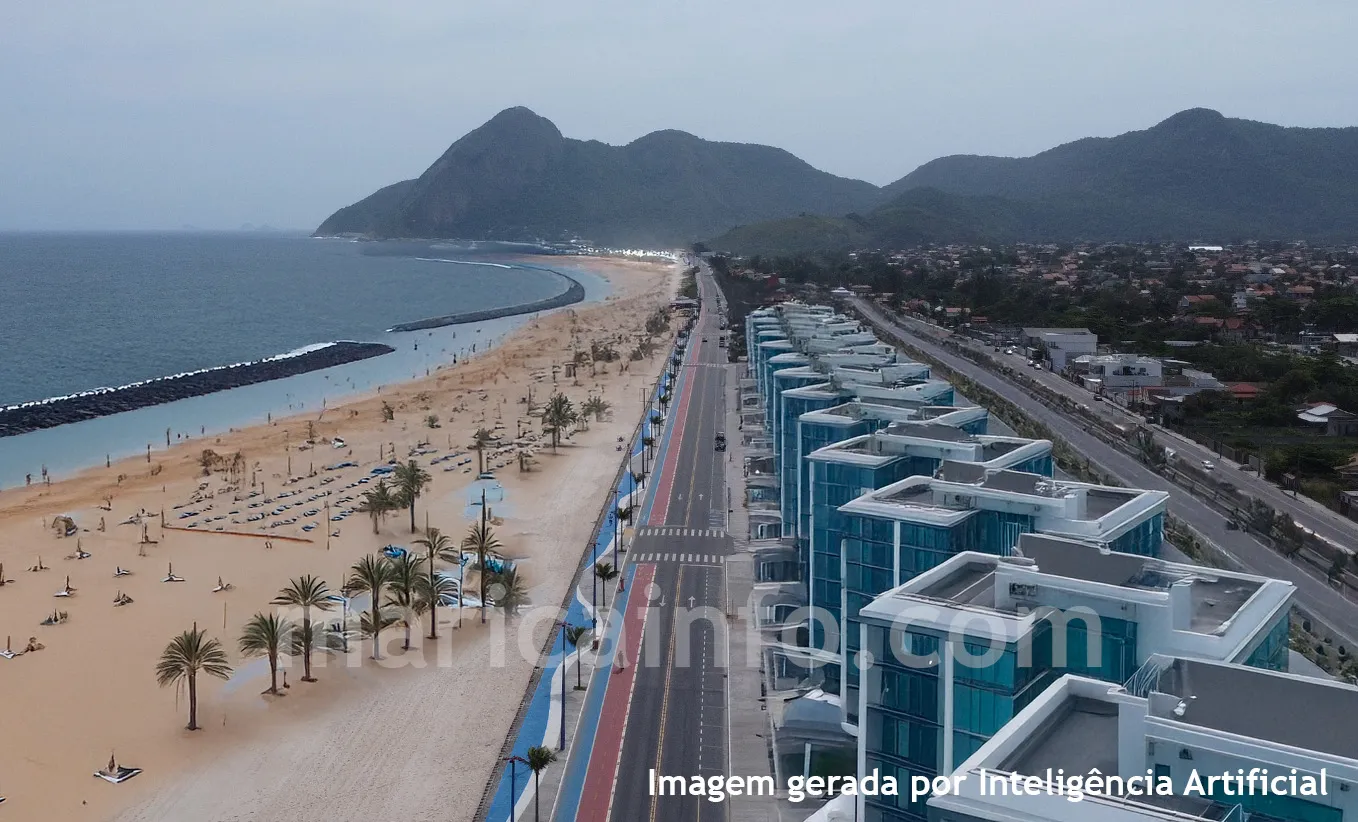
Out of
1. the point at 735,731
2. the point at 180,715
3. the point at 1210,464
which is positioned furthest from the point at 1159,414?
the point at 180,715

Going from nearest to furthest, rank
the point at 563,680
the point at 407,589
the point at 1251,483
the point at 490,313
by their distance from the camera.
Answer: the point at 563,680 → the point at 407,589 → the point at 1251,483 → the point at 490,313

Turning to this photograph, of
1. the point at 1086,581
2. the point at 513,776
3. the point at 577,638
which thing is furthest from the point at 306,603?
the point at 1086,581

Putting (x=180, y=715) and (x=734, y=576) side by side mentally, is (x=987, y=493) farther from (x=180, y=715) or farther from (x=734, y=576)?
(x=180, y=715)

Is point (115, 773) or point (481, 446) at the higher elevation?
point (481, 446)

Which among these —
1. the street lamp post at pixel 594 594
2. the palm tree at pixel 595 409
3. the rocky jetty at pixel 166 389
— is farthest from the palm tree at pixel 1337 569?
the rocky jetty at pixel 166 389

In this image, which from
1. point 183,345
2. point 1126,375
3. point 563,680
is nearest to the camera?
point 563,680

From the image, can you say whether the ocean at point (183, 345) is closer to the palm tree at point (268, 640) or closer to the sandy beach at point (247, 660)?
the sandy beach at point (247, 660)

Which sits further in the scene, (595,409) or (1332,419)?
(595,409)

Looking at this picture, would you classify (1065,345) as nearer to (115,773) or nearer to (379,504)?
(379,504)
